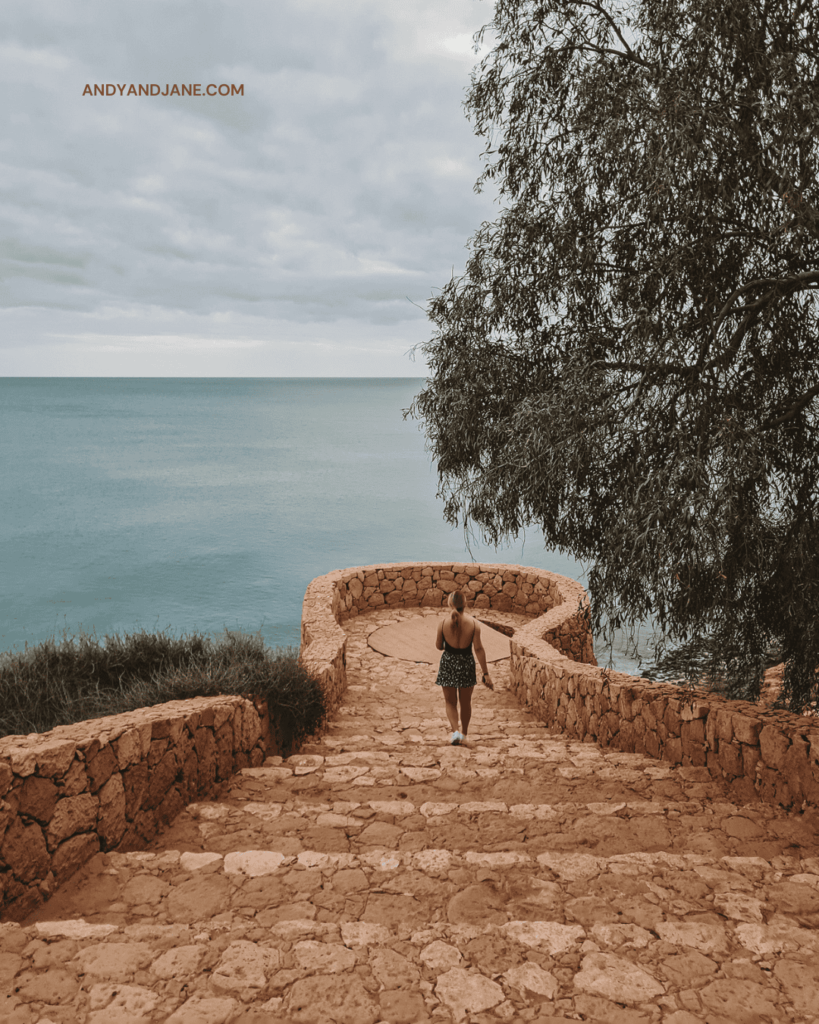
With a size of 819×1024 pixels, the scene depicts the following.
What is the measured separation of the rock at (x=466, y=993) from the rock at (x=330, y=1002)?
0.29 metres

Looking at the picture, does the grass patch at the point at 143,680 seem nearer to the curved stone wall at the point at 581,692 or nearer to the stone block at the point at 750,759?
the curved stone wall at the point at 581,692

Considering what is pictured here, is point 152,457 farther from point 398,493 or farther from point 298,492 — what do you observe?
point 398,493

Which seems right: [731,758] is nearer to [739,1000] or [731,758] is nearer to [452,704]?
[452,704]

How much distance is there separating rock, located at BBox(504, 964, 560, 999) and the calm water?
30.0ft

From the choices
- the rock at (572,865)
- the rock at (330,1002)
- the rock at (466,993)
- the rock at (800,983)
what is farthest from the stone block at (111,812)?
the rock at (800,983)

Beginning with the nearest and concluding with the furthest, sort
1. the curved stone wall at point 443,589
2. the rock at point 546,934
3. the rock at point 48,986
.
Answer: the rock at point 48,986, the rock at point 546,934, the curved stone wall at point 443,589

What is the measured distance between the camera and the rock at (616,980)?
2781 mm

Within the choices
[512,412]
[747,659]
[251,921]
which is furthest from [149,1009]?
[747,659]

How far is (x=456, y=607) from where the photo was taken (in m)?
7.66

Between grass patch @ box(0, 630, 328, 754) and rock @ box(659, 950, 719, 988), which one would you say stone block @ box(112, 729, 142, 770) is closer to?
grass patch @ box(0, 630, 328, 754)

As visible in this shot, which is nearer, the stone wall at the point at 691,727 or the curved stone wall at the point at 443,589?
the stone wall at the point at 691,727

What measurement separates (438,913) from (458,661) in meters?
4.36

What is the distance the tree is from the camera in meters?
5.27

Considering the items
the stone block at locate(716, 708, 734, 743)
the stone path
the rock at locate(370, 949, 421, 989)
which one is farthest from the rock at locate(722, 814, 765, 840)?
the rock at locate(370, 949, 421, 989)
